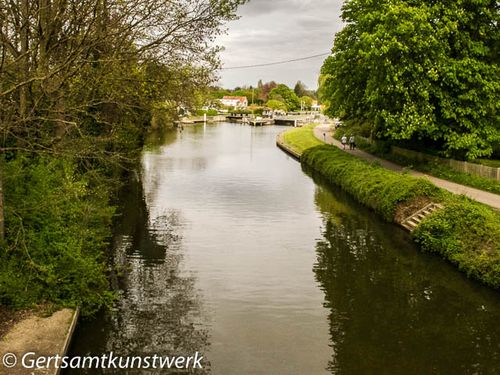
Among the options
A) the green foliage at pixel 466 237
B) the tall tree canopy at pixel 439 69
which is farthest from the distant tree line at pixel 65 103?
the tall tree canopy at pixel 439 69

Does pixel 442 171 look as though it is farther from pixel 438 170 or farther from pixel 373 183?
pixel 373 183

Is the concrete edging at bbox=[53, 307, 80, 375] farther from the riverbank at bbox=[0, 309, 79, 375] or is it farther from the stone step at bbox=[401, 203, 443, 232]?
the stone step at bbox=[401, 203, 443, 232]

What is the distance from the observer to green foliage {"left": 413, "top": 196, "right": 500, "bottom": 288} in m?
17.7

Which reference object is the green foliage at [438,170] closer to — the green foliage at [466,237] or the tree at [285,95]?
the green foliage at [466,237]

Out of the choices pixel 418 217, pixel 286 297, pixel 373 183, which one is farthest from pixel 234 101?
pixel 286 297

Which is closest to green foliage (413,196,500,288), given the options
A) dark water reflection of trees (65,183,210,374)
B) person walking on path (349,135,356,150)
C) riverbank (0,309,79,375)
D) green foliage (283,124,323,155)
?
dark water reflection of trees (65,183,210,374)

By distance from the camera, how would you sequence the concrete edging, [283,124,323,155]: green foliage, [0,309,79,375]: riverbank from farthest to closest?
[283,124,323,155]: green foliage
the concrete edging
[0,309,79,375]: riverbank

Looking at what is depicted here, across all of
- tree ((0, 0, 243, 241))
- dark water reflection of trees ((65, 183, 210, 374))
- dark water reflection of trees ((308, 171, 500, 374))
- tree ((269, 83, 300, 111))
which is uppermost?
tree ((269, 83, 300, 111))

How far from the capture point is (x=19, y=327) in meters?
11.8

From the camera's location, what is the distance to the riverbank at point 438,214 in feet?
59.5

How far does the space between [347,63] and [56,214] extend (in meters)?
28.4

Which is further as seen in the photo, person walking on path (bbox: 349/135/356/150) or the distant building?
the distant building

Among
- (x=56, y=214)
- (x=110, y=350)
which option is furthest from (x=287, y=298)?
(x=56, y=214)

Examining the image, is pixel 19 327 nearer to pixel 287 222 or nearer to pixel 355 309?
pixel 355 309
